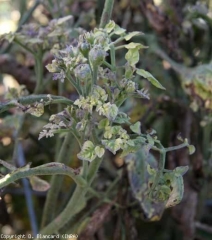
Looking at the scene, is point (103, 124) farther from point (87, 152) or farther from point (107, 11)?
point (107, 11)

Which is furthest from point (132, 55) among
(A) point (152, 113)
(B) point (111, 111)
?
(A) point (152, 113)

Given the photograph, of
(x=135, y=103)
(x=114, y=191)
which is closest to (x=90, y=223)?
(x=114, y=191)

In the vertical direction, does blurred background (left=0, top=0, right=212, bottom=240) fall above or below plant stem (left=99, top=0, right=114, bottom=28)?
below

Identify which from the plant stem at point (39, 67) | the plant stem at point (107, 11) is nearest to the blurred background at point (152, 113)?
the plant stem at point (39, 67)

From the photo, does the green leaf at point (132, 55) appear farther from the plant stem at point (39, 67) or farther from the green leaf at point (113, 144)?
the plant stem at point (39, 67)

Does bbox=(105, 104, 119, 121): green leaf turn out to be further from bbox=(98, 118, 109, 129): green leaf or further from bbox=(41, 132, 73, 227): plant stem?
bbox=(41, 132, 73, 227): plant stem

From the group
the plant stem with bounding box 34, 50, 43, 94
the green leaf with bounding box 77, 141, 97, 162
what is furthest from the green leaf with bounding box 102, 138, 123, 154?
the plant stem with bounding box 34, 50, 43, 94
